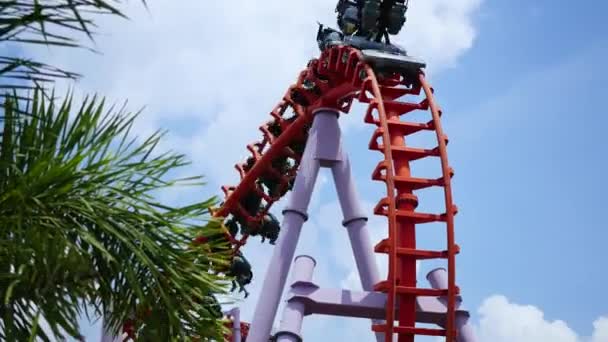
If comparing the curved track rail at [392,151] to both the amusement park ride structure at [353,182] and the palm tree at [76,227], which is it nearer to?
the amusement park ride structure at [353,182]

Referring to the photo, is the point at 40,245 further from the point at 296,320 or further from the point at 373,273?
the point at 373,273

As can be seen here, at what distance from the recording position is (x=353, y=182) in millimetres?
11281

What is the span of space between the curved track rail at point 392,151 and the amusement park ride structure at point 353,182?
0.01 metres

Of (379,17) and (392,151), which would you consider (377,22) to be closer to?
(379,17)

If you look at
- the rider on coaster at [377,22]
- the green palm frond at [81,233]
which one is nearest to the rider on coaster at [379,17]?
the rider on coaster at [377,22]

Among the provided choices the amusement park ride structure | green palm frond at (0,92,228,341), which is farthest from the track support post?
green palm frond at (0,92,228,341)

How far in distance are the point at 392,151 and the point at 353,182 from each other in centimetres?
156

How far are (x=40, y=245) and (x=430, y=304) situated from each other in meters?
6.93

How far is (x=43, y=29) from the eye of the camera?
8.46 feet

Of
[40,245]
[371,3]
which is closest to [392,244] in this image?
[371,3]

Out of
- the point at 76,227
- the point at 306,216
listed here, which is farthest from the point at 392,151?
the point at 76,227

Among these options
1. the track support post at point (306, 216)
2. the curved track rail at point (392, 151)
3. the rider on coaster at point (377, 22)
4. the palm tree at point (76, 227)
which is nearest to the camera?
the palm tree at point (76, 227)

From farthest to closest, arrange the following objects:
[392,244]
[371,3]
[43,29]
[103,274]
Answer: [371,3] < [392,244] < [103,274] < [43,29]

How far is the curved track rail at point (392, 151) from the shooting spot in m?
9.05
